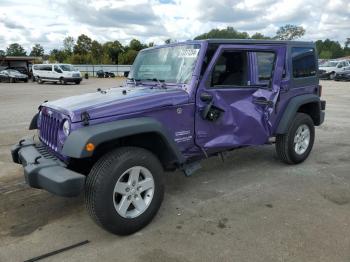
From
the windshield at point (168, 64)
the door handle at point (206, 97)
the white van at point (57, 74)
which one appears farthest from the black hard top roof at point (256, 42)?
the white van at point (57, 74)

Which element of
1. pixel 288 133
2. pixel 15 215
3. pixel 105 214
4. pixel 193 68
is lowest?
pixel 15 215

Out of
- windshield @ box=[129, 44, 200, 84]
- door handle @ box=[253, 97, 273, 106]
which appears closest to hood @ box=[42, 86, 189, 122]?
windshield @ box=[129, 44, 200, 84]

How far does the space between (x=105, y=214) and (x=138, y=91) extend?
158cm

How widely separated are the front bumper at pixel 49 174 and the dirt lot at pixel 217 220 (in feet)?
1.95

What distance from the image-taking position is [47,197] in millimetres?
4734

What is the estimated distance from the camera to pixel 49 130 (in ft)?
13.7

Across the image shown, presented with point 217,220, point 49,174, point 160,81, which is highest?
point 160,81

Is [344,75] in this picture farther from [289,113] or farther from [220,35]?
[289,113]

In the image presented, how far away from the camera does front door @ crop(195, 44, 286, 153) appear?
450cm

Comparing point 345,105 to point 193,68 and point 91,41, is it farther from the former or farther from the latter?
point 91,41

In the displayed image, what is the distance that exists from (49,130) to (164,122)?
1271 mm

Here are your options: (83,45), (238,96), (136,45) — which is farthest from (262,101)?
(83,45)

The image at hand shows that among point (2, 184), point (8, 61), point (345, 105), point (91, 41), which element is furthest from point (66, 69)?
point (91, 41)

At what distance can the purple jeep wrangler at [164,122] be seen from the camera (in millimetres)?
3541
